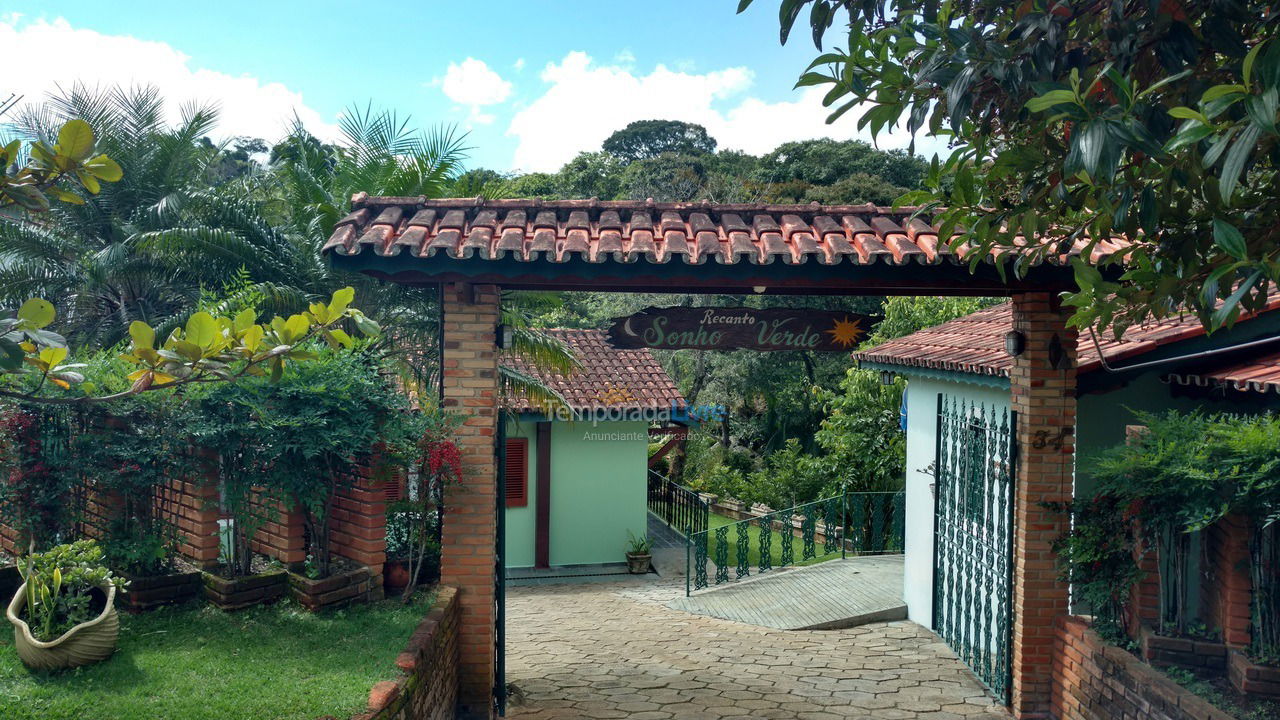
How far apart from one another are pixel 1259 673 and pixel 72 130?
5541 millimetres

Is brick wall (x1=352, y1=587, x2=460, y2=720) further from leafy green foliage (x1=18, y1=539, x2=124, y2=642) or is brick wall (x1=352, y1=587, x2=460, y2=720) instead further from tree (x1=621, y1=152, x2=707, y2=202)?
tree (x1=621, y1=152, x2=707, y2=202)

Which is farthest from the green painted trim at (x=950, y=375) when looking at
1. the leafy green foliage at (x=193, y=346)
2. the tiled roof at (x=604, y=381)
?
the leafy green foliage at (x=193, y=346)

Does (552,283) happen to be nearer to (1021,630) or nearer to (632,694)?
(632,694)

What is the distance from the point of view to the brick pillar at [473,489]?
19.0 feet

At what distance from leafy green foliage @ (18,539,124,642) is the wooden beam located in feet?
31.5

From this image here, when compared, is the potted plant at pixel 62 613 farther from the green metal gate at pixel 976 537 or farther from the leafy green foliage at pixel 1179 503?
the green metal gate at pixel 976 537

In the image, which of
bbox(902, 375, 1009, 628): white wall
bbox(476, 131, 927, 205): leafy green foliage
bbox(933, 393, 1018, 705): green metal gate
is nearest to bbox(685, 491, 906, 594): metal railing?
bbox(902, 375, 1009, 628): white wall

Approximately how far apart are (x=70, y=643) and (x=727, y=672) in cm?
486

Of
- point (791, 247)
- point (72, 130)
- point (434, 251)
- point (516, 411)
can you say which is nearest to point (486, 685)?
point (434, 251)

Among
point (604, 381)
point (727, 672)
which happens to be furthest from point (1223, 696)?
point (604, 381)

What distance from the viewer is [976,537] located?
24.5 ft

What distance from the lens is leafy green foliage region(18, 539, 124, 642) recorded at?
4.43 metres

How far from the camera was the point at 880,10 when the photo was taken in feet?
13.2

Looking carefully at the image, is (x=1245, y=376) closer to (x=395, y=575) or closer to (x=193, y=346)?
(x=395, y=575)
